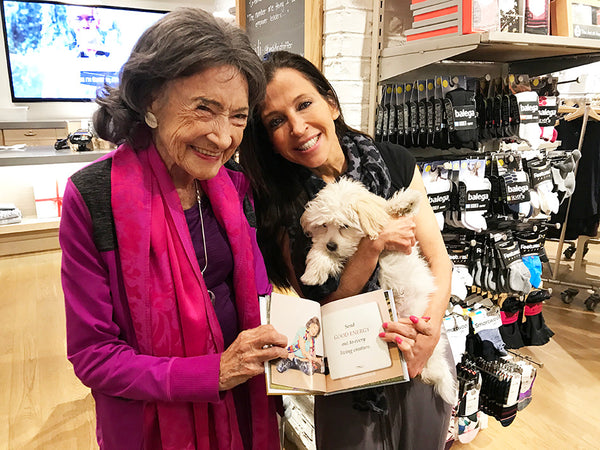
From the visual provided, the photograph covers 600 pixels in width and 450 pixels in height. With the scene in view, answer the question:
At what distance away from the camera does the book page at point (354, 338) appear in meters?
1.07

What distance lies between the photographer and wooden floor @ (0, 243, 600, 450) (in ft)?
7.68

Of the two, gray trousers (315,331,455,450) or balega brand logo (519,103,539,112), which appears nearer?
gray trousers (315,331,455,450)

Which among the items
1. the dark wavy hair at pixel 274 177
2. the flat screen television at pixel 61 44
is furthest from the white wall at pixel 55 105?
the dark wavy hair at pixel 274 177

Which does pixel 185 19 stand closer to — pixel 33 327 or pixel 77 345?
pixel 77 345

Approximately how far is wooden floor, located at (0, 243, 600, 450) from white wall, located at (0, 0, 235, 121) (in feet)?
14.9

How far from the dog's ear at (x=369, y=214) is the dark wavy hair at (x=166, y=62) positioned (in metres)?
0.41

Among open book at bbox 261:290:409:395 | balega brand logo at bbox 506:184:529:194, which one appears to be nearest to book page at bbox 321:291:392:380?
open book at bbox 261:290:409:395

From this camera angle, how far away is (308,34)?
7.05 ft

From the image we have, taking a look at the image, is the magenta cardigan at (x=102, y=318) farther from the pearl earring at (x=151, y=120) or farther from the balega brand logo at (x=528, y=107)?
the balega brand logo at (x=528, y=107)

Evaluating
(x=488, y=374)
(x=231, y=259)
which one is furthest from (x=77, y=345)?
(x=488, y=374)

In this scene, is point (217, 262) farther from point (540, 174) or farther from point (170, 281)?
point (540, 174)

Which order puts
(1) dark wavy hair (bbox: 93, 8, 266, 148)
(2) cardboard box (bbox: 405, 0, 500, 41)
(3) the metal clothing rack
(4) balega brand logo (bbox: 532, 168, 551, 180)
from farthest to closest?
(3) the metal clothing rack, (4) balega brand logo (bbox: 532, 168, 551, 180), (2) cardboard box (bbox: 405, 0, 500, 41), (1) dark wavy hair (bbox: 93, 8, 266, 148)

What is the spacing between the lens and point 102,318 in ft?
3.20

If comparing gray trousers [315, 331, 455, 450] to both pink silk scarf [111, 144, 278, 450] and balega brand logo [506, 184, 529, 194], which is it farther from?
balega brand logo [506, 184, 529, 194]
